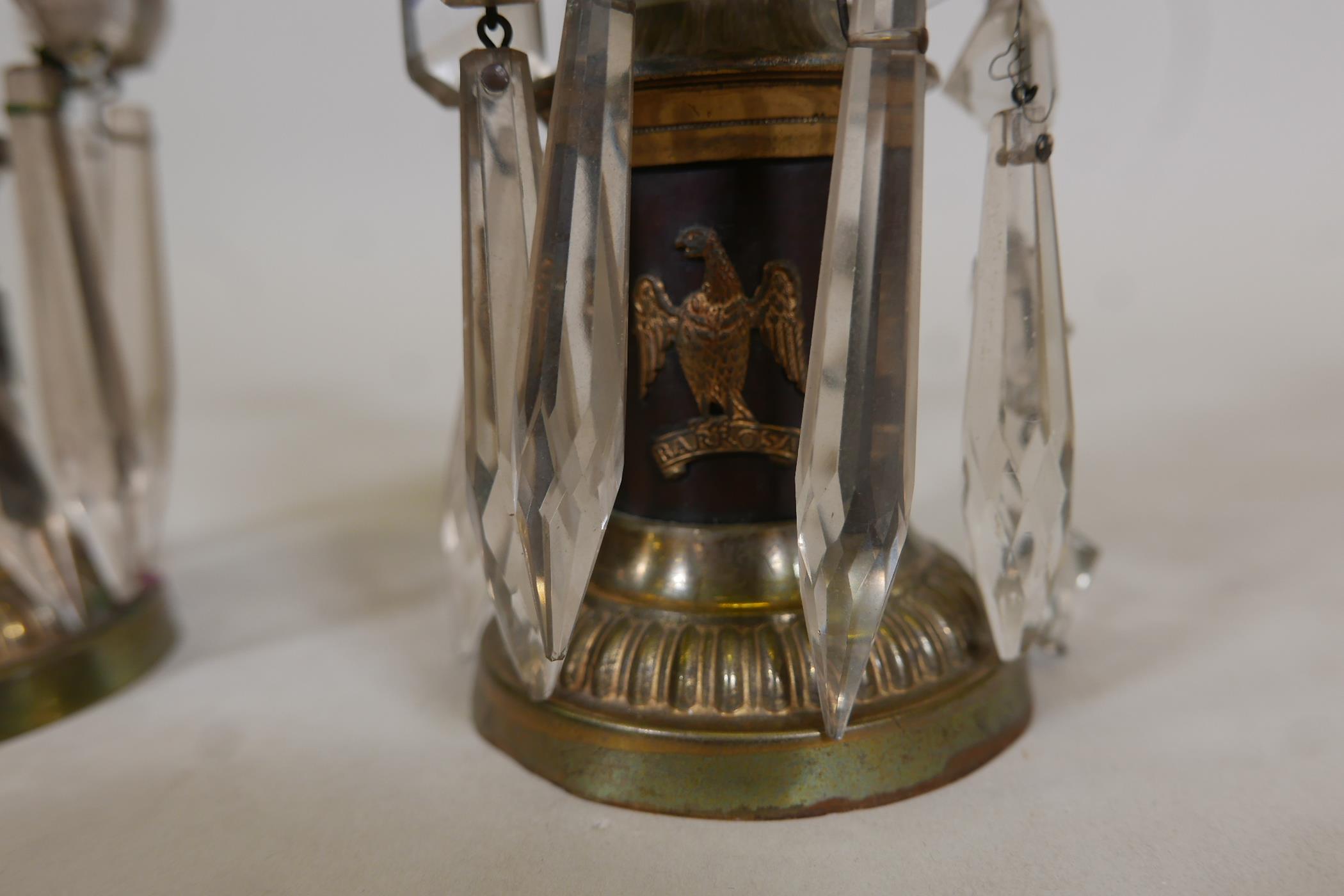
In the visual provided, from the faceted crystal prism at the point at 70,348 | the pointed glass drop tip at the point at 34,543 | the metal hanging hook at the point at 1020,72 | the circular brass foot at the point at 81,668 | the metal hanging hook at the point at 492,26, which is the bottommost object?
the circular brass foot at the point at 81,668

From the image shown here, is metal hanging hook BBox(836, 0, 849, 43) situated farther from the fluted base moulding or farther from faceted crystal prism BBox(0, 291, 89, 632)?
faceted crystal prism BBox(0, 291, 89, 632)

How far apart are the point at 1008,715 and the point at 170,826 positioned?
22.7 inches

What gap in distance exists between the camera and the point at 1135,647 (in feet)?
3.26

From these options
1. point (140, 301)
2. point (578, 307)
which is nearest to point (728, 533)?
point (578, 307)

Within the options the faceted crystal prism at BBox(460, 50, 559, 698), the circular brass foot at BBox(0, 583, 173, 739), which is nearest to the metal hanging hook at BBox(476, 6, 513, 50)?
the faceted crystal prism at BBox(460, 50, 559, 698)

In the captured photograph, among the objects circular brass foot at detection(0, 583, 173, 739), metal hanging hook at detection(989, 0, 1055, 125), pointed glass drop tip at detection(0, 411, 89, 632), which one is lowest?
circular brass foot at detection(0, 583, 173, 739)

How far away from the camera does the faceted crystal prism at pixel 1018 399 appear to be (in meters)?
0.73

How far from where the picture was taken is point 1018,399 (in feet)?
2.53

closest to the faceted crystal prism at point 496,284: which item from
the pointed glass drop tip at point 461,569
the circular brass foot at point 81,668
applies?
the pointed glass drop tip at point 461,569

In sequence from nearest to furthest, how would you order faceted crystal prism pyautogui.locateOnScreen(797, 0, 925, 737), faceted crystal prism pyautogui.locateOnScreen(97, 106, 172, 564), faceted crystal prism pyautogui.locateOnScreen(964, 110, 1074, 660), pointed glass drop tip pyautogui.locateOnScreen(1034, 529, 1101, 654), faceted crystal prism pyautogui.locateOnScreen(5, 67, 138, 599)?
faceted crystal prism pyautogui.locateOnScreen(797, 0, 925, 737), faceted crystal prism pyautogui.locateOnScreen(964, 110, 1074, 660), pointed glass drop tip pyautogui.locateOnScreen(1034, 529, 1101, 654), faceted crystal prism pyautogui.locateOnScreen(5, 67, 138, 599), faceted crystal prism pyautogui.locateOnScreen(97, 106, 172, 564)

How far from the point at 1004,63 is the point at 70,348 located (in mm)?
818

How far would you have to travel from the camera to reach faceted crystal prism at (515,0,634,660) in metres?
0.66

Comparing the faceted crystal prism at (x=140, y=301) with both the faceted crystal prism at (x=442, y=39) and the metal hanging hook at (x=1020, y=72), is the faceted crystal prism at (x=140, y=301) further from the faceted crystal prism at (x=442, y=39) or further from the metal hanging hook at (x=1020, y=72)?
the metal hanging hook at (x=1020, y=72)

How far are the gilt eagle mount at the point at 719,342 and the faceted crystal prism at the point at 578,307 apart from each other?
0.10 metres
